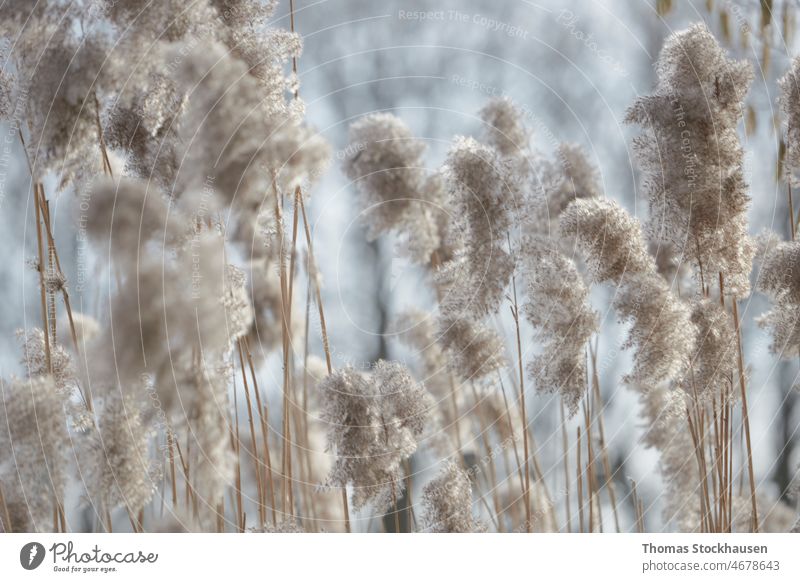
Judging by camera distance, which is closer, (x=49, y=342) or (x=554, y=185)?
(x=49, y=342)

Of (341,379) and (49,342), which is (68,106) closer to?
(49,342)

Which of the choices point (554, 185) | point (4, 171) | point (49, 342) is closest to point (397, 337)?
point (554, 185)

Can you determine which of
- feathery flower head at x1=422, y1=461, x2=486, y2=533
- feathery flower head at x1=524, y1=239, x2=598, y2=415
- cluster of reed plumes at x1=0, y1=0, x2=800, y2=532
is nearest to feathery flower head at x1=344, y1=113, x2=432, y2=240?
cluster of reed plumes at x1=0, y1=0, x2=800, y2=532

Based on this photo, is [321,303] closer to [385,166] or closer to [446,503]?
[385,166]

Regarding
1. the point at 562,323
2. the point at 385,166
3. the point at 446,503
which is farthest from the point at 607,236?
the point at 446,503

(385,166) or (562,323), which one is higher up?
(385,166)

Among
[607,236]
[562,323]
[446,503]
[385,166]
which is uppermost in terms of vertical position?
[385,166]

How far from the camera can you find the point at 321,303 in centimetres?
109

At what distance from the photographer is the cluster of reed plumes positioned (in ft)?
3.31

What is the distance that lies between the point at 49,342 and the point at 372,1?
69 centimetres

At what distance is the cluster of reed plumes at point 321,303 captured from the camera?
1.01 meters

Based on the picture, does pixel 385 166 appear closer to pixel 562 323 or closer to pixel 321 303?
pixel 321 303

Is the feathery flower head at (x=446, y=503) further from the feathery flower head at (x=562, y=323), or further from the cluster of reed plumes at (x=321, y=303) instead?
the feathery flower head at (x=562, y=323)

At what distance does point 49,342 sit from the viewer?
41.1 inches
